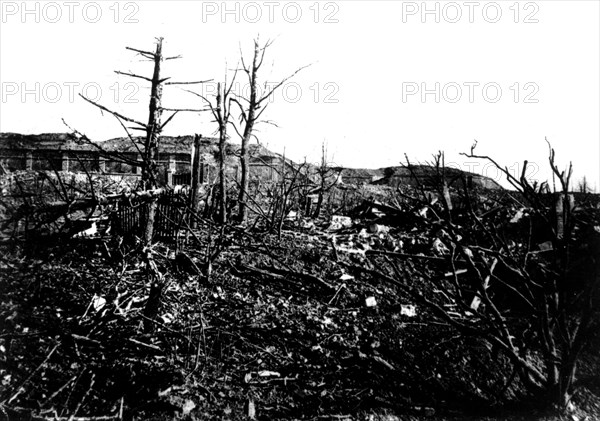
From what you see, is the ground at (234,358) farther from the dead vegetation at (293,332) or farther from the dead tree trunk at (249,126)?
the dead tree trunk at (249,126)

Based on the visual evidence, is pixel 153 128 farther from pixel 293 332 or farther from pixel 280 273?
pixel 293 332

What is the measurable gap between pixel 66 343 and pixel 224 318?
1.80 meters

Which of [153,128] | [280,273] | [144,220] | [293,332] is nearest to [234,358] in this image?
[293,332]

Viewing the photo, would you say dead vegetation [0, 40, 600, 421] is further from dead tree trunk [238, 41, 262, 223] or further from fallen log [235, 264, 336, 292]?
dead tree trunk [238, 41, 262, 223]

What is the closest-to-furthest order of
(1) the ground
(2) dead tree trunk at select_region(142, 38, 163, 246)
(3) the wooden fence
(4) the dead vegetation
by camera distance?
(4) the dead vegetation, (1) the ground, (2) dead tree trunk at select_region(142, 38, 163, 246), (3) the wooden fence

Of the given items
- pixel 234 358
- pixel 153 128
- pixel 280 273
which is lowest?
pixel 234 358

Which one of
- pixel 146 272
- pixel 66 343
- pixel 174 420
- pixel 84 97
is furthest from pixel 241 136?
pixel 174 420

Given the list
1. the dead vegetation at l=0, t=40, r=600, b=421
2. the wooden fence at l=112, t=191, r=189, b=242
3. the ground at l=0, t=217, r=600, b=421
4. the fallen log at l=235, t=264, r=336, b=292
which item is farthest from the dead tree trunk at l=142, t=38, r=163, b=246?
the fallen log at l=235, t=264, r=336, b=292

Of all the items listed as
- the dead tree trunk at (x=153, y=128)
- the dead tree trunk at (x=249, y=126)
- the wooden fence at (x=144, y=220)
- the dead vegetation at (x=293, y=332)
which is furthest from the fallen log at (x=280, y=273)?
the dead tree trunk at (x=249, y=126)

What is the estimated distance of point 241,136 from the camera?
1203 centimetres

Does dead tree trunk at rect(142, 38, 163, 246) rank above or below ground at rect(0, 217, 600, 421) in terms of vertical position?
above

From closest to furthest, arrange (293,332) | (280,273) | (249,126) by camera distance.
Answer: (293,332), (280,273), (249,126)

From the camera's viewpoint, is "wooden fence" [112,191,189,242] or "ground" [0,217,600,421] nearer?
"ground" [0,217,600,421]

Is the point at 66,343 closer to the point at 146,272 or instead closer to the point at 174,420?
the point at 174,420
